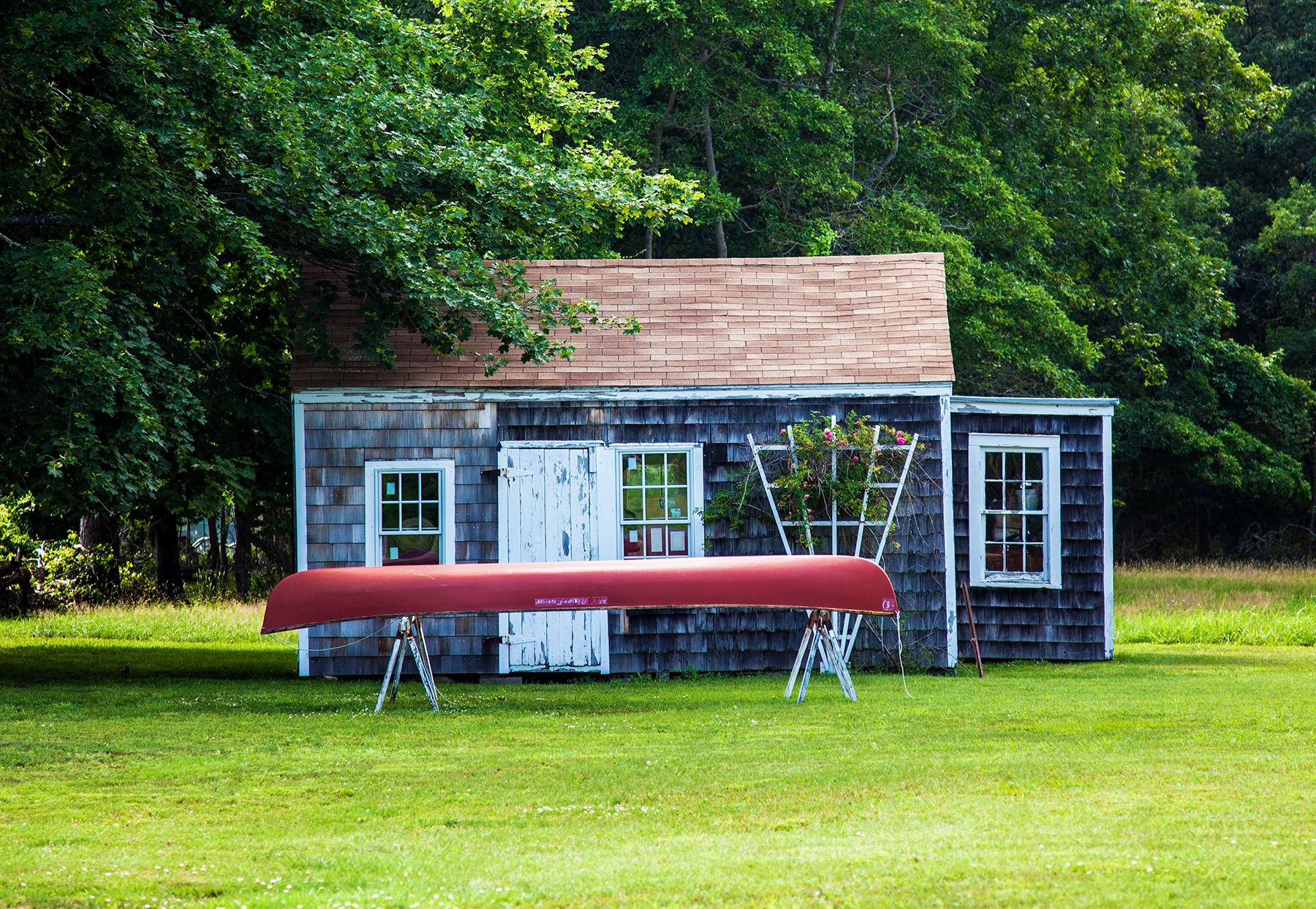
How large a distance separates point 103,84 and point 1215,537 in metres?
33.4

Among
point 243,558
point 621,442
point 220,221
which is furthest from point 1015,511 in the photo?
point 243,558

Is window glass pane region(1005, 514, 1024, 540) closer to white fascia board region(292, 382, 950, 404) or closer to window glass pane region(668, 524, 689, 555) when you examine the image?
white fascia board region(292, 382, 950, 404)

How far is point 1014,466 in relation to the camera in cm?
1569

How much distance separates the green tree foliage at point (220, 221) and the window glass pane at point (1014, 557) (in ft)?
16.8

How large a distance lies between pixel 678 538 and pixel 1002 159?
1567 cm

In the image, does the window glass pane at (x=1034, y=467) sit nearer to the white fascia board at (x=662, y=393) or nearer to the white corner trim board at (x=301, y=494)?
the white fascia board at (x=662, y=393)

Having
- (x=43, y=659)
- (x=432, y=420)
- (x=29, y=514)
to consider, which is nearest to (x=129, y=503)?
(x=432, y=420)

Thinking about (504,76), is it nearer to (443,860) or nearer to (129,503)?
(129,503)

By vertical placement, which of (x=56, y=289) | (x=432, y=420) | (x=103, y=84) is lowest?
(x=432, y=420)

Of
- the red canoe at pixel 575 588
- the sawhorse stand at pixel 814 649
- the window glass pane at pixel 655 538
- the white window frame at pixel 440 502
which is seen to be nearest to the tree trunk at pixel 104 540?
the white window frame at pixel 440 502

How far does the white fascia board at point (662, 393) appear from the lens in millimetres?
14430

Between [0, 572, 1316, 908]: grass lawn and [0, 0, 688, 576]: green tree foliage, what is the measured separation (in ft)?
8.34

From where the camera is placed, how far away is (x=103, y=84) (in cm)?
1335

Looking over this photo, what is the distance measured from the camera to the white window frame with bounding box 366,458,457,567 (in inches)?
563
